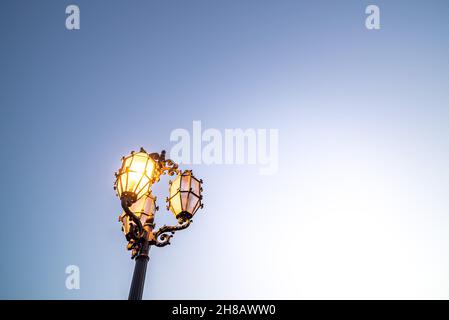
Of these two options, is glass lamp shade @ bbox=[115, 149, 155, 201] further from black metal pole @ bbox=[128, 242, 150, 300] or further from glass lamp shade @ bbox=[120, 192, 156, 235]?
black metal pole @ bbox=[128, 242, 150, 300]

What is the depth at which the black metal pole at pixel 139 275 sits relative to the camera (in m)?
3.61

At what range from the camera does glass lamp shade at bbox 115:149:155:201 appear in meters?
4.55

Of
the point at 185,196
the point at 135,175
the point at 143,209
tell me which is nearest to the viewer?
the point at 135,175

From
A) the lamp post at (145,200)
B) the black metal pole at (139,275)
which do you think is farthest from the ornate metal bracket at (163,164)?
the black metal pole at (139,275)

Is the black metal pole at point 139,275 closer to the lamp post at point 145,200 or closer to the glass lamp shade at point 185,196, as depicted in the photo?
the lamp post at point 145,200

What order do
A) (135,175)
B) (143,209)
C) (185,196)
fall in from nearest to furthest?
(135,175) → (185,196) → (143,209)

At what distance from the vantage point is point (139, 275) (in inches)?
151

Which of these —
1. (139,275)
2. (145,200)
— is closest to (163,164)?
(145,200)

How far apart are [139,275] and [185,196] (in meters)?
1.57

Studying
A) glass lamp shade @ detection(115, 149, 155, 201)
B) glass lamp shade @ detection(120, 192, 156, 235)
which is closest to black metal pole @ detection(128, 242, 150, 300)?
glass lamp shade @ detection(115, 149, 155, 201)

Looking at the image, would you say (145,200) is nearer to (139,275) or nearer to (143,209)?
(143,209)
